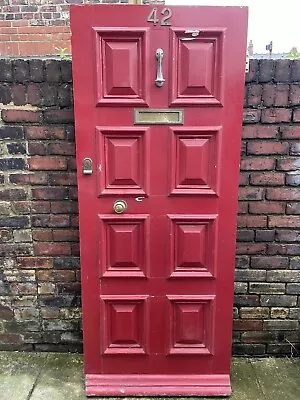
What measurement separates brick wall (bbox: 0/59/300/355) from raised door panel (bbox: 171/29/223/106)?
0.40 m

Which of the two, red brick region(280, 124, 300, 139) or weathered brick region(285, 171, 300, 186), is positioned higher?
red brick region(280, 124, 300, 139)

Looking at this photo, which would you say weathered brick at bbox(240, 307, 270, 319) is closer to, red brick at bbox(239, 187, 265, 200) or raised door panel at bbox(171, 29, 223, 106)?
red brick at bbox(239, 187, 265, 200)

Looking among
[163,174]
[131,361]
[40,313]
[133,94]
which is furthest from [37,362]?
[133,94]

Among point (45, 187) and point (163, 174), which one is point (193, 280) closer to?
point (163, 174)

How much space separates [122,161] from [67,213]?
67 cm

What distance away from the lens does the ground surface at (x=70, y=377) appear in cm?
256

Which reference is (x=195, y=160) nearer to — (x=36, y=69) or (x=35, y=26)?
(x=36, y=69)

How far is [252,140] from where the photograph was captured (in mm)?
2553

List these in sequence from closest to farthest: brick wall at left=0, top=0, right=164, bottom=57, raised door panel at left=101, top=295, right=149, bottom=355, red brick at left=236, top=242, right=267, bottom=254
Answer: raised door panel at left=101, top=295, right=149, bottom=355 → red brick at left=236, top=242, right=267, bottom=254 → brick wall at left=0, top=0, right=164, bottom=57

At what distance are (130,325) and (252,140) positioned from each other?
141 cm

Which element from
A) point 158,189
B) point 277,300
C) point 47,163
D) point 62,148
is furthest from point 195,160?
point 277,300

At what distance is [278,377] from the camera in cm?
272

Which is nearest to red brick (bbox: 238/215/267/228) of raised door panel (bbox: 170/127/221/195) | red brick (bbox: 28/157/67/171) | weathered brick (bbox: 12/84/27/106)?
raised door panel (bbox: 170/127/221/195)

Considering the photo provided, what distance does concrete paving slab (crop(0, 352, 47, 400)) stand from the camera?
2568 mm
